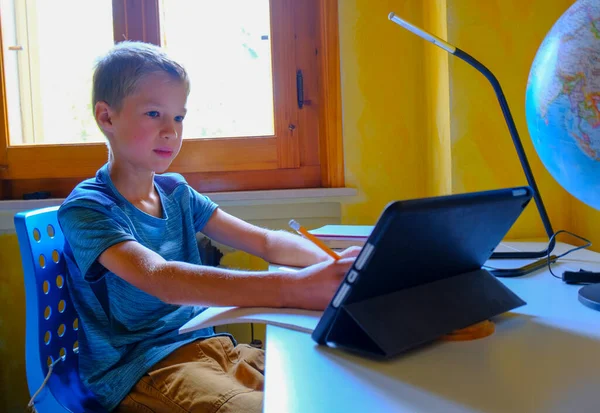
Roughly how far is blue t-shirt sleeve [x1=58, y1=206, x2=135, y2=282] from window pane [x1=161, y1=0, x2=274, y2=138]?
79 centimetres

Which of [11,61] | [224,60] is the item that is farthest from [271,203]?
[11,61]

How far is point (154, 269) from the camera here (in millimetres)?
785

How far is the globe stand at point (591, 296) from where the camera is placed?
2.22ft

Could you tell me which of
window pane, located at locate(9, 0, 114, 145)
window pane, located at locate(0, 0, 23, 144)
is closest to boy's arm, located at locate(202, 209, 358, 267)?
window pane, located at locate(9, 0, 114, 145)

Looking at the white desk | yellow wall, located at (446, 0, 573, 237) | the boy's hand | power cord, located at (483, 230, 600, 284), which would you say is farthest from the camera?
yellow wall, located at (446, 0, 573, 237)

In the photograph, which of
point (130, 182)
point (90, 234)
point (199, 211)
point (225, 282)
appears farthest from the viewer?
point (199, 211)

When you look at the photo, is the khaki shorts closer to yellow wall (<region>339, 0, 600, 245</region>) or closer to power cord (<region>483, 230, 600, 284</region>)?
power cord (<region>483, 230, 600, 284</region>)

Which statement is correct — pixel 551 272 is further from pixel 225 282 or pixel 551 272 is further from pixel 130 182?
pixel 130 182

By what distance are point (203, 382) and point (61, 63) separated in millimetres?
1343

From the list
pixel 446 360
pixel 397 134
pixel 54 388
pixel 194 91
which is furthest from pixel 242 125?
pixel 446 360

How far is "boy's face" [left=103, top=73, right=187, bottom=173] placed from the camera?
3.43 feet

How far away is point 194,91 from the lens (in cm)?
164

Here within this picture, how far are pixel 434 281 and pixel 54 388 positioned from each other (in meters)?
0.68

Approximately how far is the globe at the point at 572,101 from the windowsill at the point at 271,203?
823 mm
